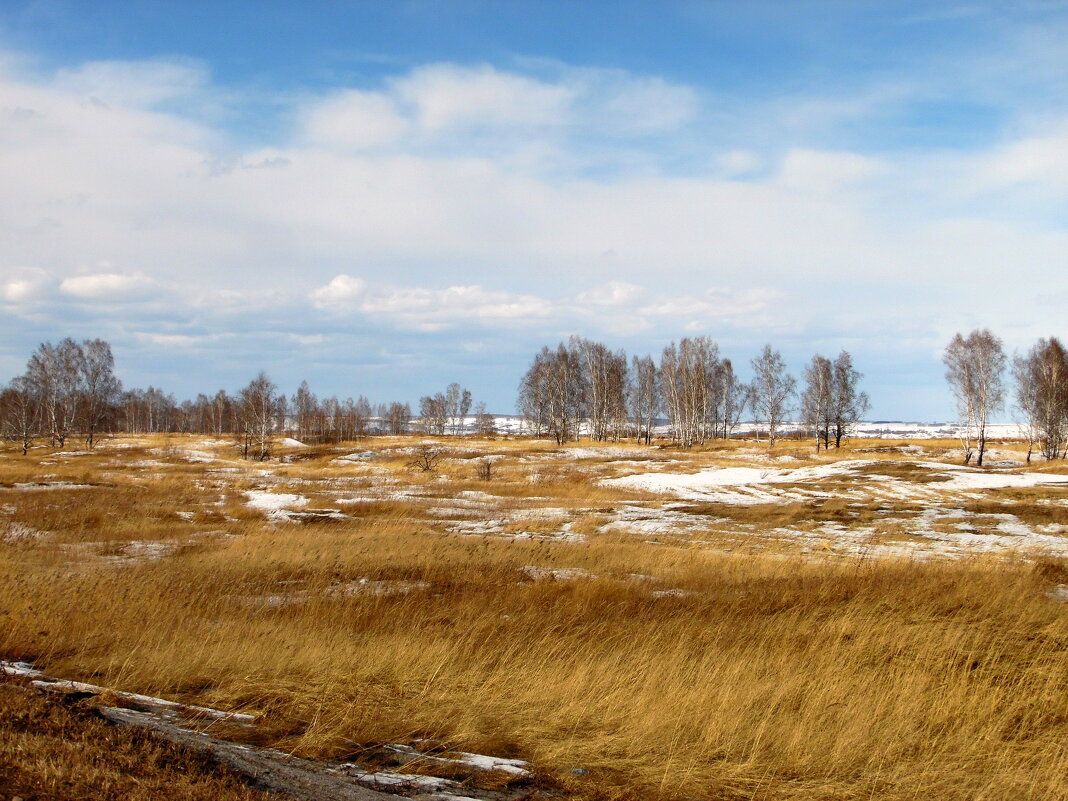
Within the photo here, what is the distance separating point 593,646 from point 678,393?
240 ft

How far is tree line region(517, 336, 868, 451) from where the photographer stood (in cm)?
7262

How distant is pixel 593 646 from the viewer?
7.56 m

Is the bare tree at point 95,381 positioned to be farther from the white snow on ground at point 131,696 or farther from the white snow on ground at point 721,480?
the white snow on ground at point 131,696

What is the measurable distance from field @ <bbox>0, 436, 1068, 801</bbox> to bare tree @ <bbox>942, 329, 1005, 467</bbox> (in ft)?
115

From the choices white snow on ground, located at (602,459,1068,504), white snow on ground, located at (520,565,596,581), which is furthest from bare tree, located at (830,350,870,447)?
white snow on ground, located at (520,565,596,581)

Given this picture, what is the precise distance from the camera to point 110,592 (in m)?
8.99

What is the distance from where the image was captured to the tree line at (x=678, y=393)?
7262cm

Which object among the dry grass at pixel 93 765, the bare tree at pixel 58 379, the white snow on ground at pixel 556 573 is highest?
the bare tree at pixel 58 379

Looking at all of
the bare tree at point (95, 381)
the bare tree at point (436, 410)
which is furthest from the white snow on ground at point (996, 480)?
the bare tree at point (436, 410)

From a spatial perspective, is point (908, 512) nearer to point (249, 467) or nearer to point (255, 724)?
point (255, 724)

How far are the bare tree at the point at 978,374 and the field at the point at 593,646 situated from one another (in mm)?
35092

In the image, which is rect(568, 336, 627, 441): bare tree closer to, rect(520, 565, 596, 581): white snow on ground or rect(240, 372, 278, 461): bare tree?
rect(240, 372, 278, 461): bare tree

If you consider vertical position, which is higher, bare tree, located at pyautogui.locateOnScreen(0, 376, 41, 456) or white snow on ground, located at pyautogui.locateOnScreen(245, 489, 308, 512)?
bare tree, located at pyautogui.locateOnScreen(0, 376, 41, 456)

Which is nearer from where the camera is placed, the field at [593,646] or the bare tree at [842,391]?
the field at [593,646]
